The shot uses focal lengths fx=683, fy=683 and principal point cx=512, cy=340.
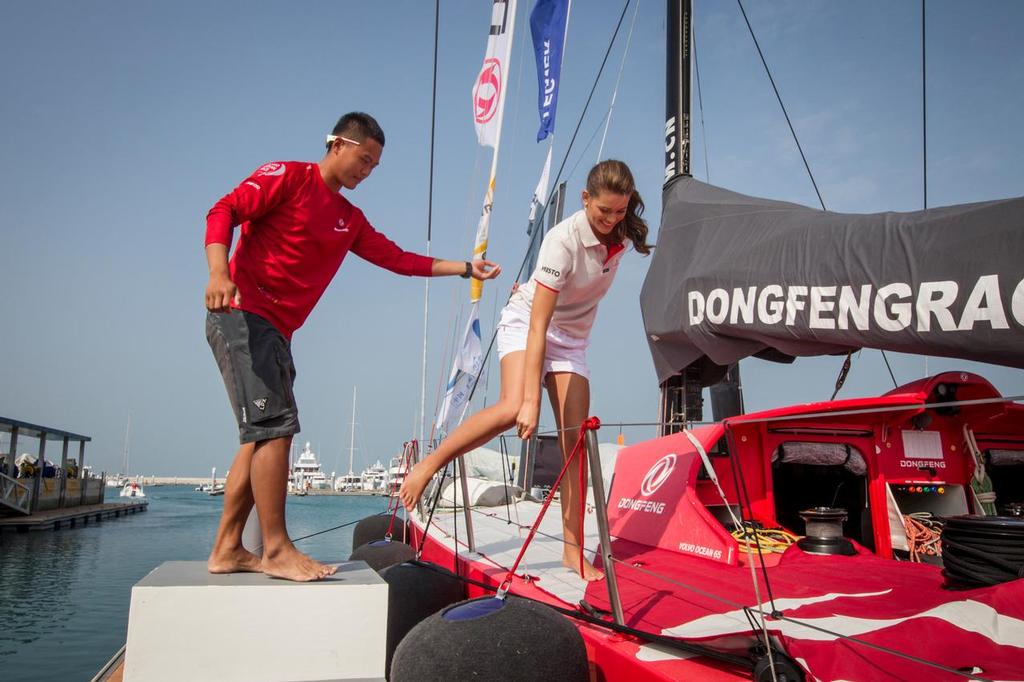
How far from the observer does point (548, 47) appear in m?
10.4

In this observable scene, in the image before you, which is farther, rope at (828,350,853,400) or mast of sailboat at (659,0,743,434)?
mast of sailboat at (659,0,743,434)

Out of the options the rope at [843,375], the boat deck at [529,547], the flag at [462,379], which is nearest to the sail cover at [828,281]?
the rope at [843,375]

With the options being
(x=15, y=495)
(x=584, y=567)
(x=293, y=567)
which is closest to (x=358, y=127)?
(x=293, y=567)

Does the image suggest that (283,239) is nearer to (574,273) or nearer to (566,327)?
(574,273)

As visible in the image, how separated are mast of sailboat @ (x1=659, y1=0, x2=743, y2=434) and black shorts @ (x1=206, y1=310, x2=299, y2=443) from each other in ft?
11.3

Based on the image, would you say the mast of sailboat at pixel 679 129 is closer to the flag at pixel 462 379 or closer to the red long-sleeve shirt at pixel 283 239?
the red long-sleeve shirt at pixel 283 239

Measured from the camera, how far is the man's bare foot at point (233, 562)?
2371mm

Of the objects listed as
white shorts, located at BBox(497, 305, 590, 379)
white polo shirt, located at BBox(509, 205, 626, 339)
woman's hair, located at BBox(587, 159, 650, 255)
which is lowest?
white shorts, located at BBox(497, 305, 590, 379)

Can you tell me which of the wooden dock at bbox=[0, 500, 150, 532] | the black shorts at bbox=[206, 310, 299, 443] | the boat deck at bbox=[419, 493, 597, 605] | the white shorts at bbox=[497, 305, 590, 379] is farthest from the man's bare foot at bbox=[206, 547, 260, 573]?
the wooden dock at bbox=[0, 500, 150, 532]

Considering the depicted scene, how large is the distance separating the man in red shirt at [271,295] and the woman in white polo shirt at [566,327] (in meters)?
0.60

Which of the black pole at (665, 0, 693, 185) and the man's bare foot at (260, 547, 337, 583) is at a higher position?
the black pole at (665, 0, 693, 185)

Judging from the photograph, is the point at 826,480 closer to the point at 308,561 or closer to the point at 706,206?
the point at 706,206

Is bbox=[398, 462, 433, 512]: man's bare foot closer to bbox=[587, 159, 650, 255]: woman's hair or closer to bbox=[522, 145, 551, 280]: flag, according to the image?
bbox=[587, 159, 650, 255]: woman's hair

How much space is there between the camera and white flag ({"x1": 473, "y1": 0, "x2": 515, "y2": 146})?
29.0 ft
